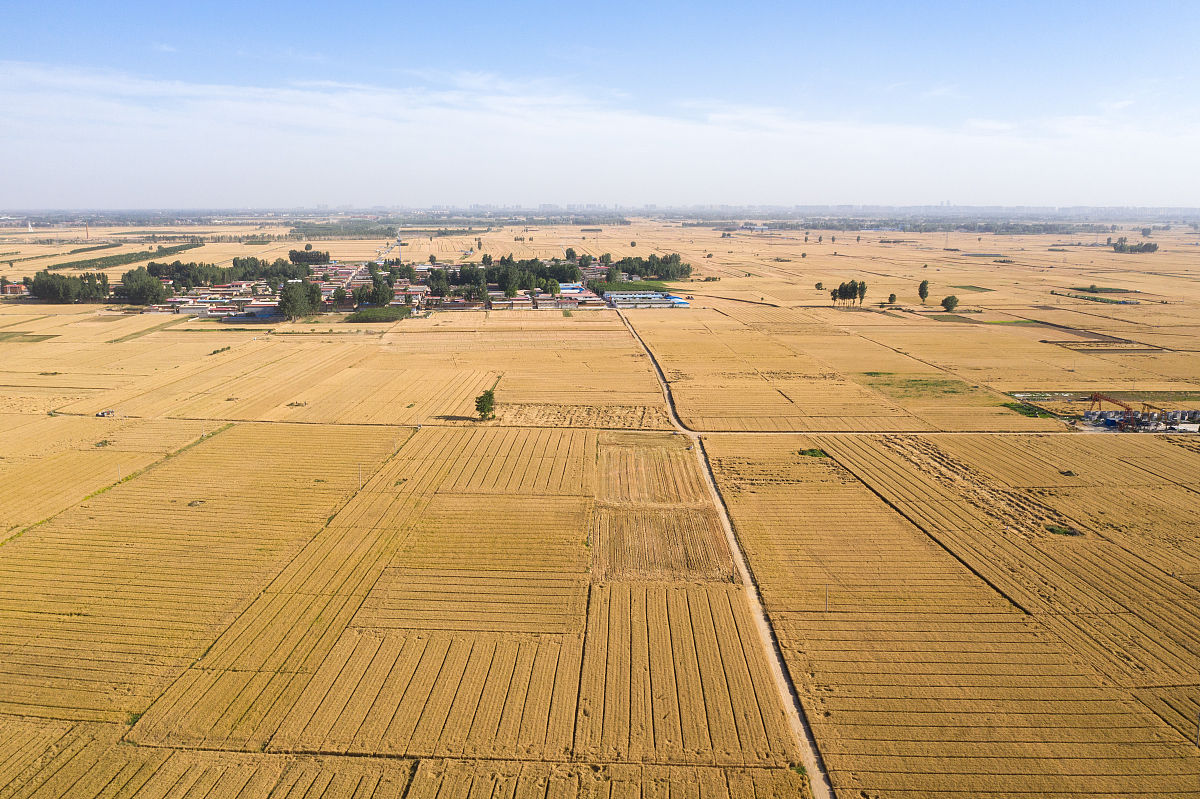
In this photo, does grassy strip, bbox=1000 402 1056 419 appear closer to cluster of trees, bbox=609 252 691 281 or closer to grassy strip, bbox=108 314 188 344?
cluster of trees, bbox=609 252 691 281

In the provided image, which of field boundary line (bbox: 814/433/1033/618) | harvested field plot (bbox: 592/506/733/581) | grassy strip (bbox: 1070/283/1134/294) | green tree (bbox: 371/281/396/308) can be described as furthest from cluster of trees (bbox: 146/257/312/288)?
grassy strip (bbox: 1070/283/1134/294)

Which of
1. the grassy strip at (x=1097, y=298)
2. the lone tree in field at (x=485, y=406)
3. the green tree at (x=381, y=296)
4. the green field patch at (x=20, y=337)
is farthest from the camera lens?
the grassy strip at (x=1097, y=298)

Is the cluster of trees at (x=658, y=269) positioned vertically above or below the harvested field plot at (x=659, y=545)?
above

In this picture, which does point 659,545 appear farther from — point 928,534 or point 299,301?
point 299,301

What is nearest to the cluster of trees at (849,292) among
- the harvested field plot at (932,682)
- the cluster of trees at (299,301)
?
the harvested field plot at (932,682)

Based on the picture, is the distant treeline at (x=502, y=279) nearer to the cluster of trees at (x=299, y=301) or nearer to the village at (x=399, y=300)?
the village at (x=399, y=300)

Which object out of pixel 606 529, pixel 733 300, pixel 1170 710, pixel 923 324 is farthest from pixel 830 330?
pixel 1170 710

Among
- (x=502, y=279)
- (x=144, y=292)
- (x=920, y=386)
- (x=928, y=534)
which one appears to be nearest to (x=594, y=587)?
(x=928, y=534)
